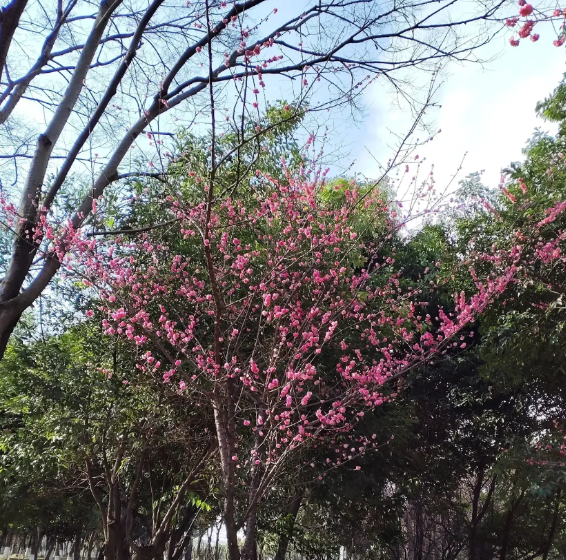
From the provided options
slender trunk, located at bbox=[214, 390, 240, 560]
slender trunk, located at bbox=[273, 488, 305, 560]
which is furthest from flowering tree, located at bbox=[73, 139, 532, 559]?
slender trunk, located at bbox=[273, 488, 305, 560]

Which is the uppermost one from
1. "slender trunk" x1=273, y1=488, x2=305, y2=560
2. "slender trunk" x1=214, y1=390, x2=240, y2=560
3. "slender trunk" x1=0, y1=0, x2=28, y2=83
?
"slender trunk" x1=0, y1=0, x2=28, y2=83

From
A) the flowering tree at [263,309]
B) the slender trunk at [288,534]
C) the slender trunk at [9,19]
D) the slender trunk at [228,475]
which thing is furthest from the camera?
the slender trunk at [288,534]

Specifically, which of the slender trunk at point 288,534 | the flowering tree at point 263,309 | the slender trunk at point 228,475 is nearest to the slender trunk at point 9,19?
the flowering tree at point 263,309

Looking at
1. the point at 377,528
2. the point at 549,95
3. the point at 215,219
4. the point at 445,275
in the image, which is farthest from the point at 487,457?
the point at 215,219

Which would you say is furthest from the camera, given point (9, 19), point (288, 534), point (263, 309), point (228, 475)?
point (288, 534)

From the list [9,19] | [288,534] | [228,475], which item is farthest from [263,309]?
[288,534]

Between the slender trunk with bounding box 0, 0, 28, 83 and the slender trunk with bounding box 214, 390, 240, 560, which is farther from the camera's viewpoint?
the slender trunk with bounding box 214, 390, 240, 560

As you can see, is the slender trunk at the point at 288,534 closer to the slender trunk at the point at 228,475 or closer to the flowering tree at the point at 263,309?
the flowering tree at the point at 263,309

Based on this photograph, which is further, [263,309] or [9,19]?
[263,309]

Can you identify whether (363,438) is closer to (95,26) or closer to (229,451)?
(229,451)

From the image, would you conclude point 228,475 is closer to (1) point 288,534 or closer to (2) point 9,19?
(2) point 9,19

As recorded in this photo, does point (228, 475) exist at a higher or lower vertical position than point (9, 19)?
lower

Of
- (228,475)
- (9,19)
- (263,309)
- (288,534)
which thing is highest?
(9,19)

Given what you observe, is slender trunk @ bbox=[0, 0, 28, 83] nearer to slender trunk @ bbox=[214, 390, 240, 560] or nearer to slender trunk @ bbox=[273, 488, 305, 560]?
slender trunk @ bbox=[214, 390, 240, 560]
